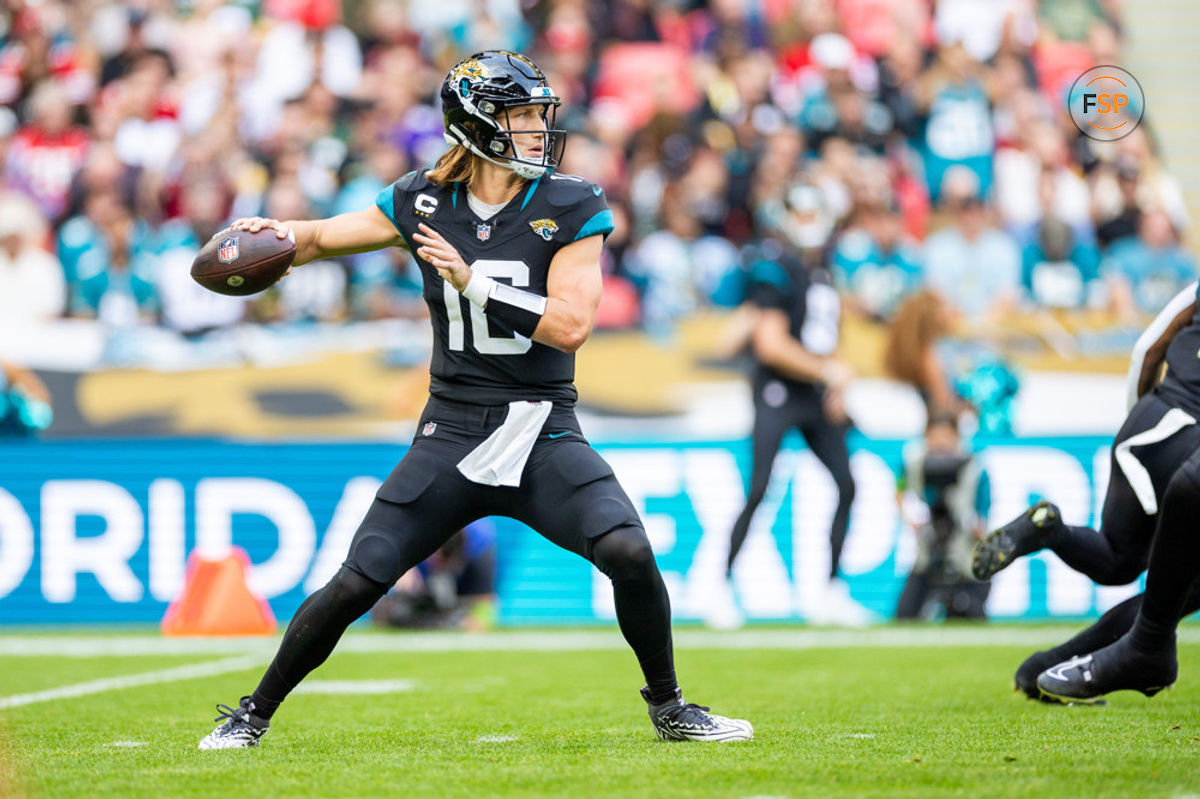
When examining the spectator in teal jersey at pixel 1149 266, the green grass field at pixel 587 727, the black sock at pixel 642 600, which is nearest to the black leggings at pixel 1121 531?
the green grass field at pixel 587 727

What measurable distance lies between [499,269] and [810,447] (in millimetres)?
4938

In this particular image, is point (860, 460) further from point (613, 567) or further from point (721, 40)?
point (613, 567)

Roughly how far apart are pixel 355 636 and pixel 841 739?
5.10 meters

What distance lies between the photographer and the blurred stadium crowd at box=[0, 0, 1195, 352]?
1131cm

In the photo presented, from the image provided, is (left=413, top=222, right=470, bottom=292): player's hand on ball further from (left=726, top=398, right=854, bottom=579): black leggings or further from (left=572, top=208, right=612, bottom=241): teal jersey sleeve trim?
(left=726, top=398, right=854, bottom=579): black leggings

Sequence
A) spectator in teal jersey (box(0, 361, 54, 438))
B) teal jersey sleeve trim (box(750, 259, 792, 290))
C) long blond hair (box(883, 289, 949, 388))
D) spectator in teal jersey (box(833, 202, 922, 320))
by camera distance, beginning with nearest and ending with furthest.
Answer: teal jersey sleeve trim (box(750, 259, 792, 290)) → long blond hair (box(883, 289, 949, 388)) → spectator in teal jersey (box(0, 361, 54, 438)) → spectator in teal jersey (box(833, 202, 922, 320))

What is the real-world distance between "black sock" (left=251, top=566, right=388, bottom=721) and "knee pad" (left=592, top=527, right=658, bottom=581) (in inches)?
24.7

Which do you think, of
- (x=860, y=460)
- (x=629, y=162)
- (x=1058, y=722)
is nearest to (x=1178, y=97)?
(x=629, y=162)

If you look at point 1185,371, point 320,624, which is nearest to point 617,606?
point 320,624

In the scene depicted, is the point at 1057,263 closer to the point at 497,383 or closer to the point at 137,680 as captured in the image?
the point at 137,680

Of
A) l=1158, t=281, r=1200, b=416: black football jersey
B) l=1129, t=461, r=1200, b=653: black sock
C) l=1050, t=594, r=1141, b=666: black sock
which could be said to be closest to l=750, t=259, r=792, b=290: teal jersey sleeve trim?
l=1050, t=594, r=1141, b=666: black sock

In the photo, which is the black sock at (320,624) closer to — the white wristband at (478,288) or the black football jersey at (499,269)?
the black football jersey at (499,269)

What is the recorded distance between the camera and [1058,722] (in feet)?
15.6

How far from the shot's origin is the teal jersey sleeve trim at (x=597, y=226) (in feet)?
14.5
